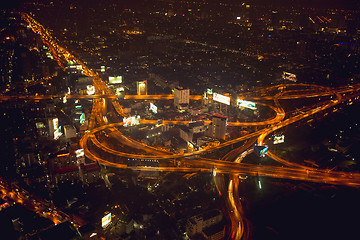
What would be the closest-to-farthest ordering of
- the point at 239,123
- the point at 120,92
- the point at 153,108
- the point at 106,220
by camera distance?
1. the point at 106,220
2. the point at 239,123
3. the point at 153,108
4. the point at 120,92

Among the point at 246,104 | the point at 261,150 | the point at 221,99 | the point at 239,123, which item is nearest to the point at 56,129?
the point at 221,99

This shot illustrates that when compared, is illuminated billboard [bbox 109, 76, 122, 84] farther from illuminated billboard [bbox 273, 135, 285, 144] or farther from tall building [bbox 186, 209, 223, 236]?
tall building [bbox 186, 209, 223, 236]

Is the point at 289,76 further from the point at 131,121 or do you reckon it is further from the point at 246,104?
the point at 131,121

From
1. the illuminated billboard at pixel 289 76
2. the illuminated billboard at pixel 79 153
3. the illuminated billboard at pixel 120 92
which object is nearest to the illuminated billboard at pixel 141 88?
the illuminated billboard at pixel 120 92

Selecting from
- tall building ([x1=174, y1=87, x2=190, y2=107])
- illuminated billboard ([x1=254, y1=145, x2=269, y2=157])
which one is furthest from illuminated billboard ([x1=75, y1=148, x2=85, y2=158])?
illuminated billboard ([x1=254, y1=145, x2=269, y2=157])

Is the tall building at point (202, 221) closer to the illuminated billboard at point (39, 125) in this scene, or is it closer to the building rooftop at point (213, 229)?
the building rooftop at point (213, 229)

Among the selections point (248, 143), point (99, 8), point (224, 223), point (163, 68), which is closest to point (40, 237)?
point (224, 223)

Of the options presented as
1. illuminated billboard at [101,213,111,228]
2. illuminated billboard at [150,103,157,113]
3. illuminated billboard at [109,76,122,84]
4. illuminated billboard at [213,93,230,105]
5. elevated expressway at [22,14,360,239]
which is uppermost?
illuminated billboard at [109,76,122,84]

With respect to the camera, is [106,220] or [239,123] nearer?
[106,220]
